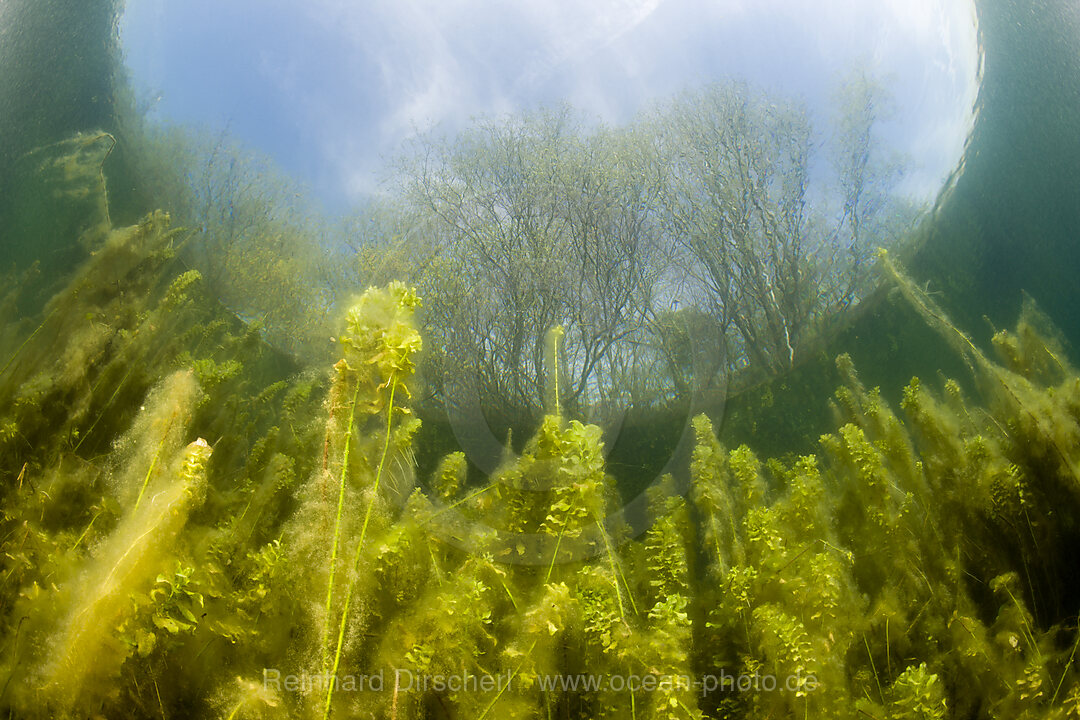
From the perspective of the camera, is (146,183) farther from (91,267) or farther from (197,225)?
(91,267)

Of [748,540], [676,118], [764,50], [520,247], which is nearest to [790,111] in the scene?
[764,50]

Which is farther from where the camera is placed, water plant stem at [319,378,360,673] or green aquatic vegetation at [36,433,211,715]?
green aquatic vegetation at [36,433,211,715]

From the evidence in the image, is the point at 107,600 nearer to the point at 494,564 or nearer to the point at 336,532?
the point at 336,532

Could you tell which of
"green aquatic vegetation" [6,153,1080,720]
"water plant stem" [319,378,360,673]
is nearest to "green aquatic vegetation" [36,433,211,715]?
"green aquatic vegetation" [6,153,1080,720]

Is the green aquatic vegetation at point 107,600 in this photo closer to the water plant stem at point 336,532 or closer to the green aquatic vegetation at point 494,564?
the green aquatic vegetation at point 494,564

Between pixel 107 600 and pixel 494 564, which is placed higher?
pixel 494 564

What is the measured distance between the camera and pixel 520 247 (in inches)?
281

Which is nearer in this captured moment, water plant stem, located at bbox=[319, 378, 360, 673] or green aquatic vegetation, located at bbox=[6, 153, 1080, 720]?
water plant stem, located at bbox=[319, 378, 360, 673]

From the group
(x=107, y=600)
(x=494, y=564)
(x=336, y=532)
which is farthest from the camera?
(x=494, y=564)

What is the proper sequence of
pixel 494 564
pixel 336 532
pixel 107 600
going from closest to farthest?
pixel 336 532 → pixel 107 600 → pixel 494 564

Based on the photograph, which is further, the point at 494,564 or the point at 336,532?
the point at 494,564

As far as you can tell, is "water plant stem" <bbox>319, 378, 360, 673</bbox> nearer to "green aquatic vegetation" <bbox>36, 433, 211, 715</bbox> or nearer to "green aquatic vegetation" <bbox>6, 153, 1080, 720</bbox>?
"green aquatic vegetation" <bbox>6, 153, 1080, 720</bbox>

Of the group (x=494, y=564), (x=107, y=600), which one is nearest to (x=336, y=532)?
(x=107, y=600)

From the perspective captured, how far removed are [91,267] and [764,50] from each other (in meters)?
9.25
